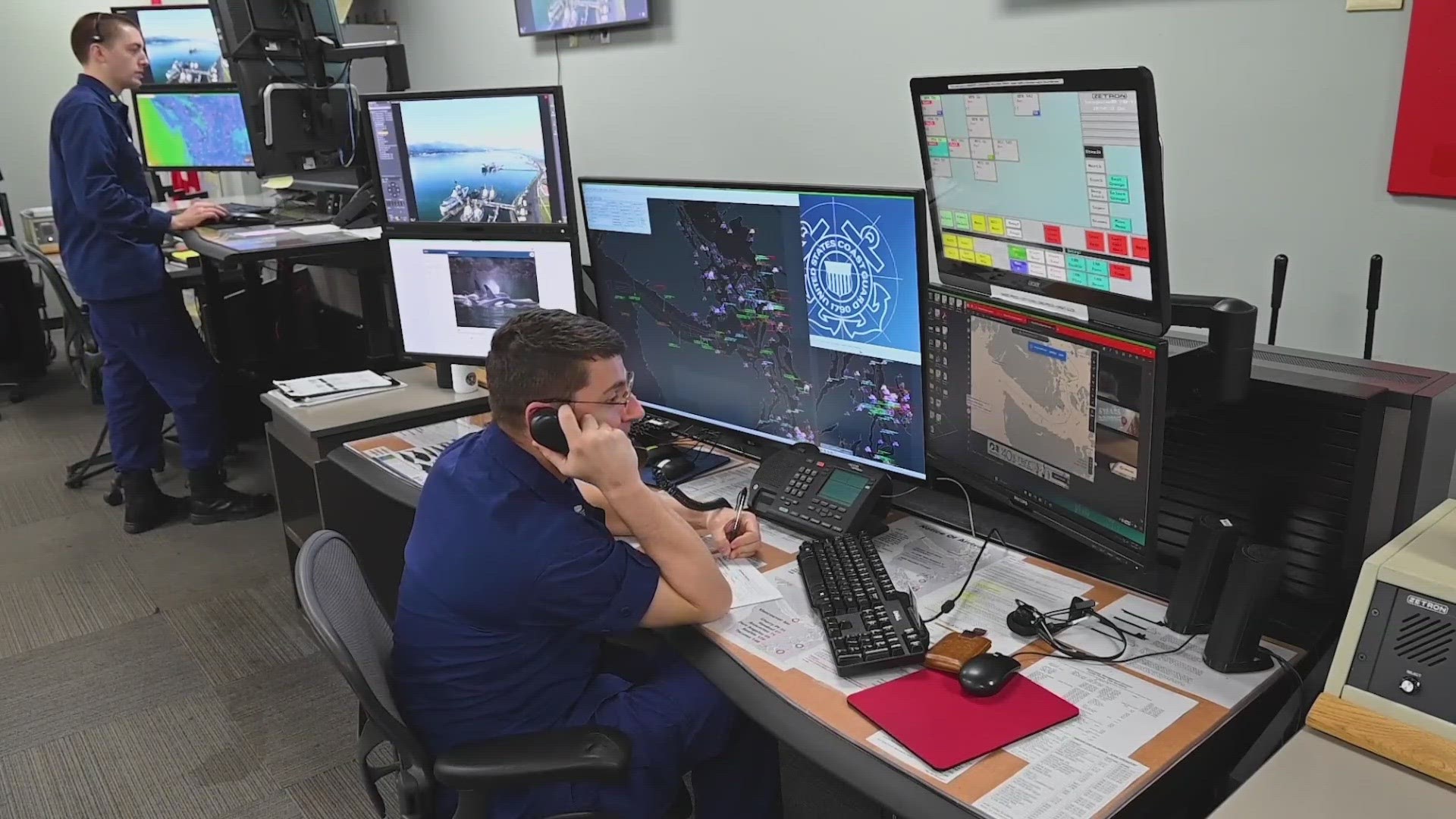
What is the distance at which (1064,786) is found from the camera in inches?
42.1

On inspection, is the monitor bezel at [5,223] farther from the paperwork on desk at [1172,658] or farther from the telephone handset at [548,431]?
the paperwork on desk at [1172,658]

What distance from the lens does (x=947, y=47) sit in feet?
7.36

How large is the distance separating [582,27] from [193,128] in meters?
2.09

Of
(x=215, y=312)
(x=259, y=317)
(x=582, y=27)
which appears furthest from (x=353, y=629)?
(x=259, y=317)

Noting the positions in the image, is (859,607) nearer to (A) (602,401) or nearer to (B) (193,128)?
(A) (602,401)

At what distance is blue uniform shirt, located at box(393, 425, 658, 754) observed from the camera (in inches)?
54.3

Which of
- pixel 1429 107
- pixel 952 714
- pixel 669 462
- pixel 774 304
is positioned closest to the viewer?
pixel 952 714

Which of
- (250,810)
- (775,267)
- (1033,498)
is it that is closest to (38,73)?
(250,810)

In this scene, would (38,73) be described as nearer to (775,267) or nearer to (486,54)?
(486,54)

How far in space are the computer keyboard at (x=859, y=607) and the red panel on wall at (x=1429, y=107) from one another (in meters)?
1.00

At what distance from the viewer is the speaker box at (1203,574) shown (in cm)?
131

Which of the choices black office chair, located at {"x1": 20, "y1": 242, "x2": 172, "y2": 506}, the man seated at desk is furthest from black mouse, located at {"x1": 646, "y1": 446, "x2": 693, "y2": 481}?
black office chair, located at {"x1": 20, "y1": 242, "x2": 172, "y2": 506}

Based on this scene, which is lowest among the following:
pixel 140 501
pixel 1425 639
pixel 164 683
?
pixel 164 683

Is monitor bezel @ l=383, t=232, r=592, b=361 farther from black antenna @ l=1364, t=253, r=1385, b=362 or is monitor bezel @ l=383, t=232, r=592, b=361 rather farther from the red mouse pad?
black antenna @ l=1364, t=253, r=1385, b=362
